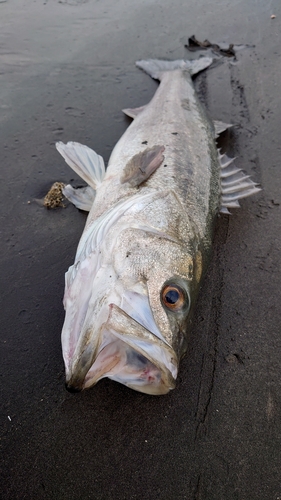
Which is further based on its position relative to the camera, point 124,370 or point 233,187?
point 233,187

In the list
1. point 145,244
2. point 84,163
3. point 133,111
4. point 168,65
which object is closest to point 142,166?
point 84,163

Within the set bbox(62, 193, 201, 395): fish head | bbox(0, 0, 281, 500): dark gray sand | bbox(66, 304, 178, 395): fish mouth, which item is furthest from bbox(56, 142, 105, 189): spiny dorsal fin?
bbox(66, 304, 178, 395): fish mouth

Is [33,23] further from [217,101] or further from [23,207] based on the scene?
[23,207]

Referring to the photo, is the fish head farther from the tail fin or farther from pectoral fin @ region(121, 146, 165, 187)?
the tail fin

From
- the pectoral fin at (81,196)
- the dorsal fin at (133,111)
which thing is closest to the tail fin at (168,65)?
the dorsal fin at (133,111)

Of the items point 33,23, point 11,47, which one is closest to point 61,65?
point 11,47

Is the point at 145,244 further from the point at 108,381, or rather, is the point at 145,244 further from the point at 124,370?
the point at 108,381

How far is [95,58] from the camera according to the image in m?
5.89

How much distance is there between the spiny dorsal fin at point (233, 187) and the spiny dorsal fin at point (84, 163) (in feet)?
4.25

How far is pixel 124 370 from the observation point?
210 cm

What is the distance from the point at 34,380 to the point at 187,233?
160cm

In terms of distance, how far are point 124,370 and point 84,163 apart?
2292 mm

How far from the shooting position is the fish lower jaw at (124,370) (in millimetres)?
2066

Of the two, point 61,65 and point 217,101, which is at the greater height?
point 61,65
